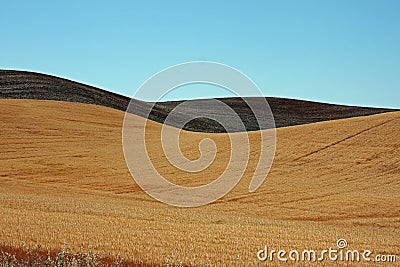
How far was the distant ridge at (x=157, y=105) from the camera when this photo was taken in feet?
204

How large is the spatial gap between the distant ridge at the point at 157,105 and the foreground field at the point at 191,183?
11.1 meters

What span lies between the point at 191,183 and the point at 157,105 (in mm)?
49161

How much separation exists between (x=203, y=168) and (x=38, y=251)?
2147 centimetres

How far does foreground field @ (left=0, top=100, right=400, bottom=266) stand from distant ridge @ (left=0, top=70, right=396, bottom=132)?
11.1 m

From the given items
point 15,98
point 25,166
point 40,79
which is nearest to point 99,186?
point 25,166

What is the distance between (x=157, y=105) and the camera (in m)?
76.6

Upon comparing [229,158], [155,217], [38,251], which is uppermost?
[229,158]

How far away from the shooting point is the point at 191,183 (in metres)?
28.1

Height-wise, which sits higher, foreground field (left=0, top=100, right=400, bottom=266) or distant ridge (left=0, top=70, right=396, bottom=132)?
distant ridge (left=0, top=70, right=396, bottom=132)

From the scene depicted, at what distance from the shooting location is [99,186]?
27844mm

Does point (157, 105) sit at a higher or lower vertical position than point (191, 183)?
higher

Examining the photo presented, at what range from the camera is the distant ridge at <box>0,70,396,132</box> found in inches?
2447

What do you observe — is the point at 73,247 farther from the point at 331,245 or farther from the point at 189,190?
the point at 189,190

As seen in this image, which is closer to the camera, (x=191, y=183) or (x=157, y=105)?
(x=191, y=183)
